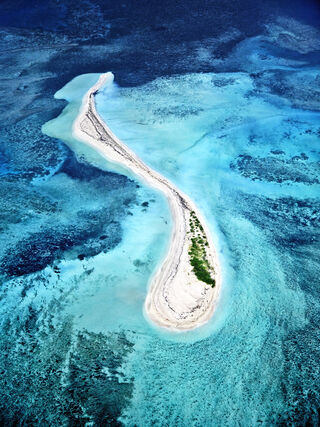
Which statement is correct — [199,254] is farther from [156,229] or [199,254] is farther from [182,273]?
[156,229]

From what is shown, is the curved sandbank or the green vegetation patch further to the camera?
the green vegetation patch

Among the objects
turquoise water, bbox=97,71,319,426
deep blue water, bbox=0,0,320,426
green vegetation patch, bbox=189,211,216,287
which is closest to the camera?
turquoise water, bbox=97,71,319,426

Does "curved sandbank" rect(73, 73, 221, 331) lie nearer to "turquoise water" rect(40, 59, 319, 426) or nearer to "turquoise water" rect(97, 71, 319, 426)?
"turquoise water" rect(40, 59, 319, 426)

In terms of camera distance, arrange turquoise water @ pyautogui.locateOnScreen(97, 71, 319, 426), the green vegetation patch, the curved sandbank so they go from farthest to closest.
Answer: the green vegetation patch < the curved sandbank < turquoise water @ pyautogui.locateOnScreen(97, 71, 319, 426)

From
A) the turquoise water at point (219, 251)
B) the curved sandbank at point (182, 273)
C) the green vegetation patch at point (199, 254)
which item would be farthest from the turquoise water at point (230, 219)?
the green vegetation patch at point (199, 254)

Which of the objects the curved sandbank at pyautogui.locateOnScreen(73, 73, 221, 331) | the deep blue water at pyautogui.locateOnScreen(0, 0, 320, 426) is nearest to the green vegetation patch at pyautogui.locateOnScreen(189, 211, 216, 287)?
the curved sandbank at pyautogui.locateOnScreen(73, 73, 221, 331)

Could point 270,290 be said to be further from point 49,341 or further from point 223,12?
point 223,12

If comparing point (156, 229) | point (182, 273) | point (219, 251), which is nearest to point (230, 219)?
point (219, 251)
